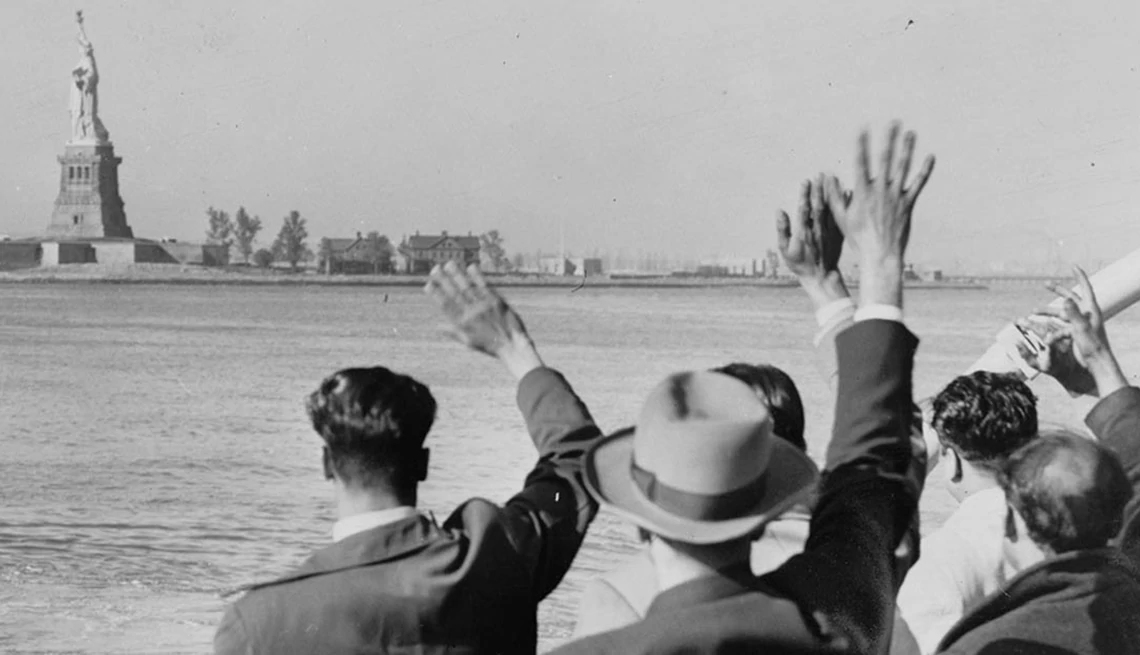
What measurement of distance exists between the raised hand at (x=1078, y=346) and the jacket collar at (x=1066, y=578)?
2.95ft

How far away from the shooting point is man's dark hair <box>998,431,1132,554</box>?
2596mm

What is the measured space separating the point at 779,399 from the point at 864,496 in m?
0.58

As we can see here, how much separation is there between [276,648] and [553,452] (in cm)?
62

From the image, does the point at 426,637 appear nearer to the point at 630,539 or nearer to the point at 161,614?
the point at 161,614

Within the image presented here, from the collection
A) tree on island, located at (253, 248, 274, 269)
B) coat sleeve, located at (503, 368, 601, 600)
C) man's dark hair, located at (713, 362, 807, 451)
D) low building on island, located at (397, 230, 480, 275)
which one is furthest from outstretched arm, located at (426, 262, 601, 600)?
tree on island, located at (253, 248, 274, 269)

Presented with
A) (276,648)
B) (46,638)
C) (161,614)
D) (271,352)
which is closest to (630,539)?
(161,614)

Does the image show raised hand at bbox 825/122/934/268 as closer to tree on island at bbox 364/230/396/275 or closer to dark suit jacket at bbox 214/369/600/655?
dark suit jacket at bbox 214/369/600/655

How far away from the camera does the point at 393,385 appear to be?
8.39 ft

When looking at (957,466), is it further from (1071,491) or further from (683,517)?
(683,517)

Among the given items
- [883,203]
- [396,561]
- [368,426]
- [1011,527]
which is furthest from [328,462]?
[1011,527]

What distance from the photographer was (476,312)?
2779 millimetres

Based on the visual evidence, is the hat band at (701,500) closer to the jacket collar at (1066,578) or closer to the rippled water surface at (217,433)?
the jacket collar at (1066,578)

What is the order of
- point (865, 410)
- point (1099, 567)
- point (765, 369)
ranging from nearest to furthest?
point (865, 410) < point (1099, 567) < point (765, 369)

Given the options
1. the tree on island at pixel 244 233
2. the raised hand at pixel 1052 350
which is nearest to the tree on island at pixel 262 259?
the tree on island at pixel 244 233
